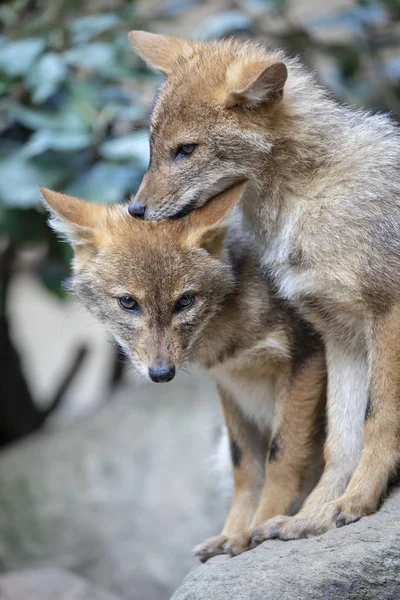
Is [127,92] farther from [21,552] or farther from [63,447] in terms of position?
[21,552]

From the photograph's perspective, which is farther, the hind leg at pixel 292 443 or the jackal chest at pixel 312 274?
the hind leg at pixel 292 443

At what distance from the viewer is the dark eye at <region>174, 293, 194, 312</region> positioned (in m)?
4.30

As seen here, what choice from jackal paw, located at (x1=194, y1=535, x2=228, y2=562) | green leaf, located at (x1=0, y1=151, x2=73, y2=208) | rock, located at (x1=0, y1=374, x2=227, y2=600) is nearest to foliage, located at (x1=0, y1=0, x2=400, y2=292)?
green leaf, located at (x1=0, y1=151, x2=73, y2=208)

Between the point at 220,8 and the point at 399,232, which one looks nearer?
the point at 399,232

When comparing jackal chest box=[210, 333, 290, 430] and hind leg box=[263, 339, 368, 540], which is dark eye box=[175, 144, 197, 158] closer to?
jackal chest box=[210, 333, 290, 430]

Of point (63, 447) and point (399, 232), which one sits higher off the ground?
point (399, 232)

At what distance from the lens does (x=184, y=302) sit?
170 inches

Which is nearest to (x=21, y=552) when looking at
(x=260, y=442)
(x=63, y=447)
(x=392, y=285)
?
(x=63, y=447)

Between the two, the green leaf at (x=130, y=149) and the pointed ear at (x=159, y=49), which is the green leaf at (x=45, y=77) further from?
the pointed ear at (x=159, y=49)

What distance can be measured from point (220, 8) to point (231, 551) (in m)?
5.75

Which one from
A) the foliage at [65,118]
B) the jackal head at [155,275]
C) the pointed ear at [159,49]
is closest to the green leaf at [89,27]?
the foliage at [65,118]

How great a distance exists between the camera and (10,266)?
26.7 feet

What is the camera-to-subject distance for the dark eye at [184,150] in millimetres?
4211

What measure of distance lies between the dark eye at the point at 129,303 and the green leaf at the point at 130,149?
1.76 metres
